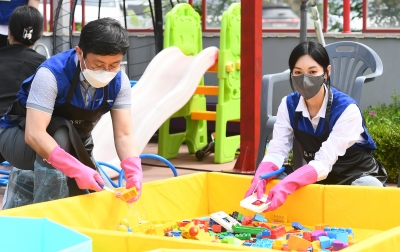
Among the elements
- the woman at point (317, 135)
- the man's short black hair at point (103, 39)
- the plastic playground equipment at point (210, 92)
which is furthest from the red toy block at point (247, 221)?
the plastic playground equipment at point (210, 92)

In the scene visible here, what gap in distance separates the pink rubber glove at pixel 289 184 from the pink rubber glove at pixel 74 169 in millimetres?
728

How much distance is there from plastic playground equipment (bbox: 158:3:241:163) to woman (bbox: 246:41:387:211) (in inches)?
111

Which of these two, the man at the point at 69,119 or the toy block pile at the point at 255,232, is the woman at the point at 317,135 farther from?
the man at the point at 69,119

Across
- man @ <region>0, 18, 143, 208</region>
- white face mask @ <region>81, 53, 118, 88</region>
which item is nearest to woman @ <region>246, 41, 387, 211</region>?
man @ <region>0, 18, 143, 208</region>

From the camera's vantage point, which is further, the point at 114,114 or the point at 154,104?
the point at 154,104

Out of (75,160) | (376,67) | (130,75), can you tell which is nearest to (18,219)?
(75,160)

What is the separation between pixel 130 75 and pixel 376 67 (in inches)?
151

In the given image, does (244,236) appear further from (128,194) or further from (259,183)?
(128,194)

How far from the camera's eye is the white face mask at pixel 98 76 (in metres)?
3.16

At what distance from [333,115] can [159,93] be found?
10.7 feet

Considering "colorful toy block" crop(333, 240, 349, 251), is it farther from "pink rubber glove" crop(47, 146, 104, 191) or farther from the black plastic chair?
the black plastic chair

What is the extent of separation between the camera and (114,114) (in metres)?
3.45

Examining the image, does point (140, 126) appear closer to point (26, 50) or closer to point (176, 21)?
point (176, 21)

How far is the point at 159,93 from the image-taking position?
657 centimetres
